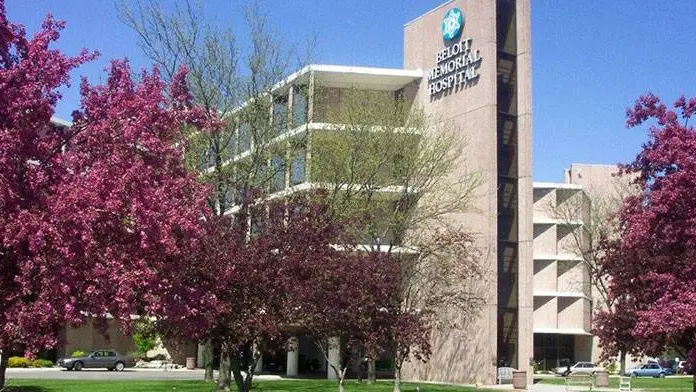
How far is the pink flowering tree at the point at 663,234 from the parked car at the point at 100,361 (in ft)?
148

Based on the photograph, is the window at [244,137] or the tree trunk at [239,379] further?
the window at [244,137]

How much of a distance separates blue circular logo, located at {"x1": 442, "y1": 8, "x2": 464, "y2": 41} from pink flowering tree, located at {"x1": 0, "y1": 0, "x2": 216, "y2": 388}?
1462 inches

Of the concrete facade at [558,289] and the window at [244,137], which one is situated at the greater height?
the window at [244,137]

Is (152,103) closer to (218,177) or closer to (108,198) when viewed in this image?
(108,198)

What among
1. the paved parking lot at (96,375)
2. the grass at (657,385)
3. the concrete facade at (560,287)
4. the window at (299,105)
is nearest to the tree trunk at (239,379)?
the window at (299,105)

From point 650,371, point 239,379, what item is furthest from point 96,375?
point 650,371

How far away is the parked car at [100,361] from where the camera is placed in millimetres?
56594

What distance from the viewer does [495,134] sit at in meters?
46.9

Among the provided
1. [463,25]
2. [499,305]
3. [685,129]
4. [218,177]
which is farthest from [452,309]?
[685,129]

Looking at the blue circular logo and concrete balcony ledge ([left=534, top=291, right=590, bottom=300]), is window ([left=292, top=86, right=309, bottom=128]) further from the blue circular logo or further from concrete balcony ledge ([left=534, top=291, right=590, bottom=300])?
concrete balcony ledge ([left=534, top=291, right=590, bottom=300])

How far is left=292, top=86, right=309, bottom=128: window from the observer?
3794cm

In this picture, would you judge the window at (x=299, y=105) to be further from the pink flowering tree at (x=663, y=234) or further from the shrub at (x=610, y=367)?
the shrub at (x=610, y=367)

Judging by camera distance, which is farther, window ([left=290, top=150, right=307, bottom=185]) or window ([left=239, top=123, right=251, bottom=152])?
window ([left=290, top=150, right=307, bottom=185])

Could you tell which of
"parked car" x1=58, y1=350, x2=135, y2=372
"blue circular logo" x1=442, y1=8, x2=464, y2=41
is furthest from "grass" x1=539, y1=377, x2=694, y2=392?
"parked car" x1=58, y1=350, x2=135, y2=372
